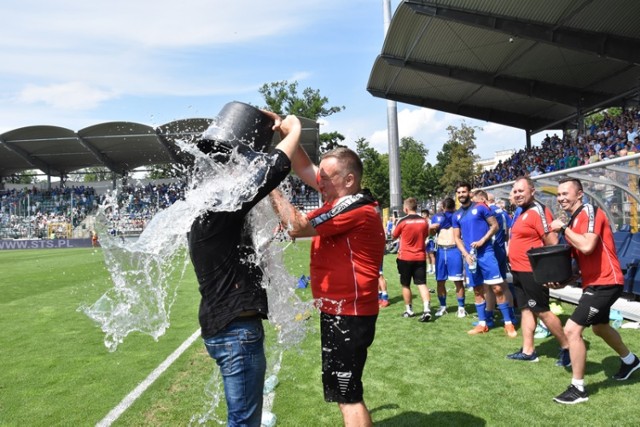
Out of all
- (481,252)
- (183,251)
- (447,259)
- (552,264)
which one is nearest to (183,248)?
(183,251)

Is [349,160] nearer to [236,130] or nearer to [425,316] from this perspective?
[236,130]

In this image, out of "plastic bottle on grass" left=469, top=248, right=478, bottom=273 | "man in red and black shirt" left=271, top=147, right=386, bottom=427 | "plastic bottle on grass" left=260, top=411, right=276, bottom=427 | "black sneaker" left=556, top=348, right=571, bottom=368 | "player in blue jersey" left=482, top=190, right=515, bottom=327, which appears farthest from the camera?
"player in blue jersey" left=482, top=190, right=515, bottom=327

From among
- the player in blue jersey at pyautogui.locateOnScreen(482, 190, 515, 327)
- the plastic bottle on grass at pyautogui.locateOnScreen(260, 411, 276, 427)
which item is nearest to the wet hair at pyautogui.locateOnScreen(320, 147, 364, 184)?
the plastic bottle on grass at pyautogui.locateOnScreen(260, 411, 276, 427)

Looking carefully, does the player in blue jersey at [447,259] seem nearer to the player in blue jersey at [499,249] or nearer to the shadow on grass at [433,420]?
the player in blue jersey at [499,249]

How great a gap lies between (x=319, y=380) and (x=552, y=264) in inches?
105

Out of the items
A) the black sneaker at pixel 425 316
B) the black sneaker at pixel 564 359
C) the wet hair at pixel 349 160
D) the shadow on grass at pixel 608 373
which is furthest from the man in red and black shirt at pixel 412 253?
the wet hair at pixel 349 160

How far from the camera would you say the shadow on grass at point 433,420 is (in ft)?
14.2

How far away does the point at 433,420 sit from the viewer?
439 centimetres

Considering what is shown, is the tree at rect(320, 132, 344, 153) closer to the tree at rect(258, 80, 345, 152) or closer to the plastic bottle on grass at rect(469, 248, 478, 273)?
the tree at rect(258, 80, 345, 152)

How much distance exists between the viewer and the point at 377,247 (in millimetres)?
3307

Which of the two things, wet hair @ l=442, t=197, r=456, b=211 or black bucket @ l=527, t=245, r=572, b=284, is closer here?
black bucket @ l=527, t=245, r=572, b=284

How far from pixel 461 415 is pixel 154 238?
3143 mm

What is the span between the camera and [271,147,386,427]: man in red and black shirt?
3.16 m

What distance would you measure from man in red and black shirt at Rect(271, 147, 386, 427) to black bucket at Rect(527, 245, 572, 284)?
2341 millimetres
